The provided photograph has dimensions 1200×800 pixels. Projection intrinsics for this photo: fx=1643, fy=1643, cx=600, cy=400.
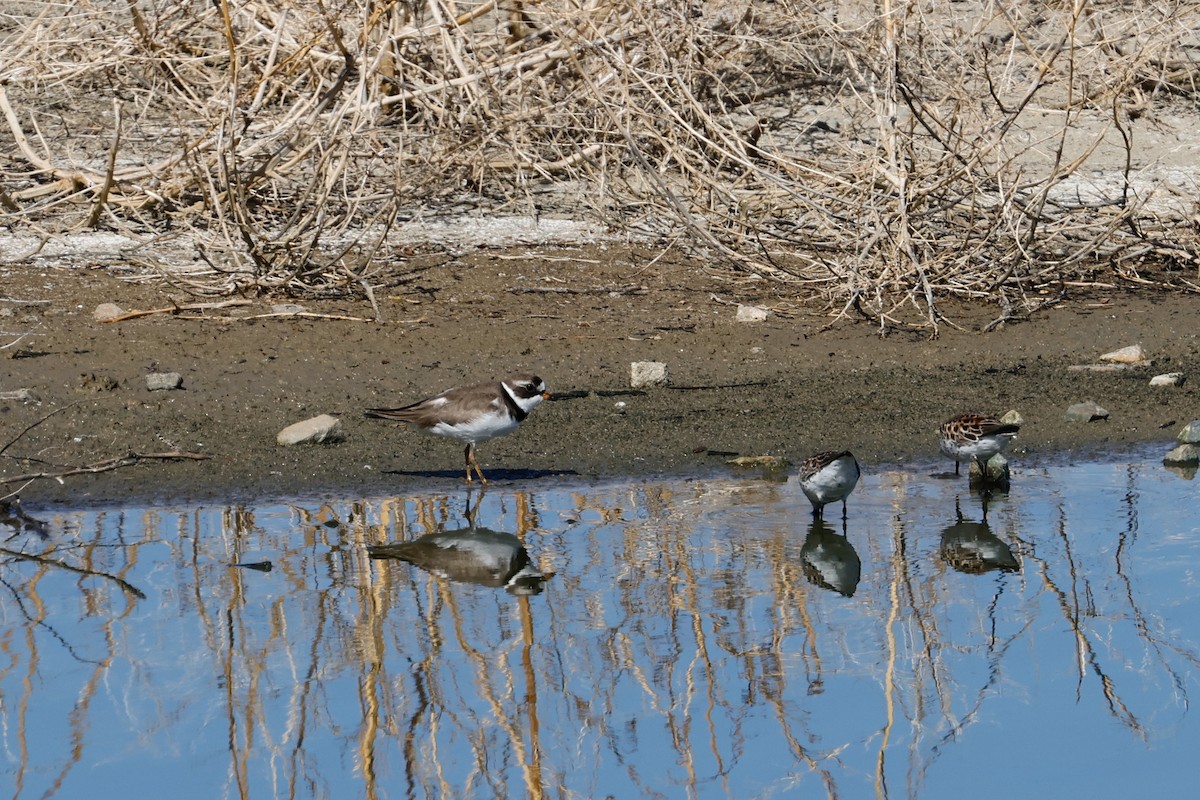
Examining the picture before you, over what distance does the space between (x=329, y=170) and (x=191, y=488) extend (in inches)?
135

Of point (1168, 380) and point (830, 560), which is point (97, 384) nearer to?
point (830, 560)

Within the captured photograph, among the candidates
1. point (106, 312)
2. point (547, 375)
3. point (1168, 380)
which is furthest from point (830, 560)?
point (106, 312)

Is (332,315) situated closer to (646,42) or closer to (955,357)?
(646,42)

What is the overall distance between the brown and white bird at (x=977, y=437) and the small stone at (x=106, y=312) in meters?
5.27

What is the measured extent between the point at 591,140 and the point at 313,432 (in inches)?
176

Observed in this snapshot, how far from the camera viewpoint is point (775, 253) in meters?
11.8

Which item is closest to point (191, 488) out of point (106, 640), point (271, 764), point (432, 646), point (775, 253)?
point (106, 640)

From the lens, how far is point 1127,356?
10258mm

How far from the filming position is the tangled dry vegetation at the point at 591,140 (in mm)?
10586

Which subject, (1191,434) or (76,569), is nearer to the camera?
(76,569)

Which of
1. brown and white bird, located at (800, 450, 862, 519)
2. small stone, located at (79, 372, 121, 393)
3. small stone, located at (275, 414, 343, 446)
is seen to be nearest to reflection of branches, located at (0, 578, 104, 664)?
small stone, located at (275, 414, 343, 446)

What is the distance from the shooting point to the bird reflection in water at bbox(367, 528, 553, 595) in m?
6.60

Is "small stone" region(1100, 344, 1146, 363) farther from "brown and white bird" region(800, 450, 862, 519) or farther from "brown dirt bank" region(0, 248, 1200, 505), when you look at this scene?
"brown and white bird" region(800, 450, 862, 519)

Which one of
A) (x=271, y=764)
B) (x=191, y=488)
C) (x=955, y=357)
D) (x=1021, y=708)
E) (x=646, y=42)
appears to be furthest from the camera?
(x=646, y=42)
